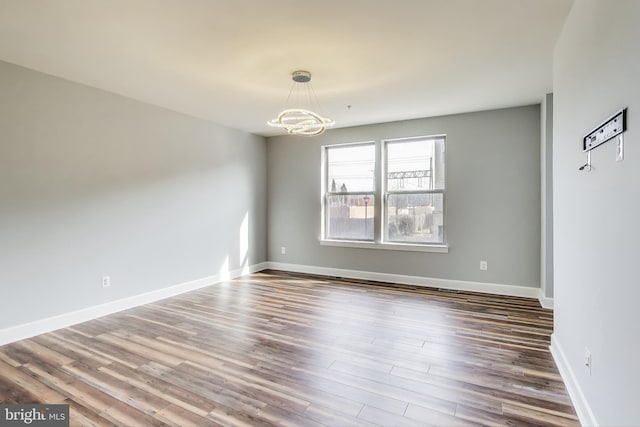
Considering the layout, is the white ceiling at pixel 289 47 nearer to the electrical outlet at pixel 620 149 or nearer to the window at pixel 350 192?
the electrical outlet at pixel 620 149

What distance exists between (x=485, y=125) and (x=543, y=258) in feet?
6.25

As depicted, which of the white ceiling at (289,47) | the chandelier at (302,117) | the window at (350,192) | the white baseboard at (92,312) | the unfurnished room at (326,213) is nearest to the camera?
the unfurnished room at (326,213)

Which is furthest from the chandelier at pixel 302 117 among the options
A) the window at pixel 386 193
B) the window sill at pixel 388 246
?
the window sill at pixel 388 246

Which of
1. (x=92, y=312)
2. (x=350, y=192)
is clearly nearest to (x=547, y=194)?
(x=350, y=192)

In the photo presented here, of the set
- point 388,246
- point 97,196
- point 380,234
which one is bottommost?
point 388,246

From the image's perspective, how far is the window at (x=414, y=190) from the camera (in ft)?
16.5

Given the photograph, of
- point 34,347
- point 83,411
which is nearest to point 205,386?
point 83,411

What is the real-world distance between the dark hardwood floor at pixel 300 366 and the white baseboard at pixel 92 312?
129mm

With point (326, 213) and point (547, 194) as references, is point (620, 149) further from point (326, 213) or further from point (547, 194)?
point (326, 213)

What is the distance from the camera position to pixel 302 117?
13.0ft

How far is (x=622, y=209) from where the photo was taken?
1.39 meters

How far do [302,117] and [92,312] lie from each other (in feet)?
10.5

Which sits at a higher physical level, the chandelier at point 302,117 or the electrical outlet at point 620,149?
the chandelier at point 302,117

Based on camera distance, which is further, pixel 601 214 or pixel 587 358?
pixel 587 358
